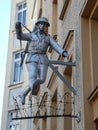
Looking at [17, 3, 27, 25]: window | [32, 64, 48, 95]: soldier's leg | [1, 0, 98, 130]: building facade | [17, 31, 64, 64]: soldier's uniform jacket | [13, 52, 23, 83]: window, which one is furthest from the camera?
[17, 3, 27, 25]: window

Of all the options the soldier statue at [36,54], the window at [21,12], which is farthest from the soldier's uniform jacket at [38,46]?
the window at [21,12]

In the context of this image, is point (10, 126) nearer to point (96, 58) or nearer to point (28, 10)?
point (28, 10)

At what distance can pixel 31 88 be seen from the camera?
768cm

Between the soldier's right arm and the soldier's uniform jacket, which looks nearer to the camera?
the soldier's right arm

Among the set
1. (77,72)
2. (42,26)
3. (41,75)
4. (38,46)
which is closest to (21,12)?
(42,26)

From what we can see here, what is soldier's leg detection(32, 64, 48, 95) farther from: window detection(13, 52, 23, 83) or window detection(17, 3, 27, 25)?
window detection(17, 3, 27, 25)

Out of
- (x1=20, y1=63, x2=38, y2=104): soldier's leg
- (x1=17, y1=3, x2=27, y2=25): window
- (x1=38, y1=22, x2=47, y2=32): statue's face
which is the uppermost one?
(x1=17, y1=3, x2=27, y2=25): window

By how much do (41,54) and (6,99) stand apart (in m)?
15.1

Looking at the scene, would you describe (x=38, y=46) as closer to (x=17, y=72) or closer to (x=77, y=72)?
(x=77, y=72)

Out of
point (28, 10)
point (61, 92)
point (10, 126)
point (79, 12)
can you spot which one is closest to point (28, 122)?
point (10, 126)

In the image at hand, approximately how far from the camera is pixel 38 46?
314 inches

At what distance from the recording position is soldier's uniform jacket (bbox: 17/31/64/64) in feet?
25.8

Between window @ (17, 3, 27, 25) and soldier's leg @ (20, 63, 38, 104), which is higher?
window @ (17, 3, 27, 25)

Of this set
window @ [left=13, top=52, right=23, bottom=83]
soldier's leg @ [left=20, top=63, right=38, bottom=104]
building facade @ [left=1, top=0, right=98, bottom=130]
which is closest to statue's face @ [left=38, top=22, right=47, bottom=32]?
building facade @ [left=1, top=0, right=98, bottom=130]
